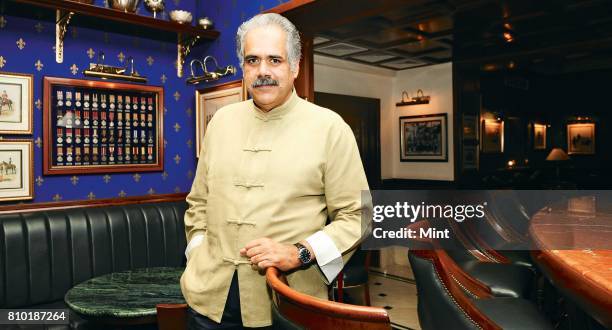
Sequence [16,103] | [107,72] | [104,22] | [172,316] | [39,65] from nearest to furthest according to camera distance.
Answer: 1. [172,316]
2. [16,103]
3. [39,65]
4. [104,22]
5. [107,72]

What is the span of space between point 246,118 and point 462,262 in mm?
1980

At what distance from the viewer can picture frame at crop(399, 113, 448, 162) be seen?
7543 mm

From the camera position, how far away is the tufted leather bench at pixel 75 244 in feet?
8.50

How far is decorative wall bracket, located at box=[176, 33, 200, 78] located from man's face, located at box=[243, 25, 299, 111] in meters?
2.45

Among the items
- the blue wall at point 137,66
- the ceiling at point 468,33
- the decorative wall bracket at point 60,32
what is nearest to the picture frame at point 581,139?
the ceiling at point 468,33

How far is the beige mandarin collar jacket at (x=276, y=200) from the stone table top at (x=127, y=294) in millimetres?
549

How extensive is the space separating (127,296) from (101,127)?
176 cm

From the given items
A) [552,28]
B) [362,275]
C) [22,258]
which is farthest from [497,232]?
[552,28]

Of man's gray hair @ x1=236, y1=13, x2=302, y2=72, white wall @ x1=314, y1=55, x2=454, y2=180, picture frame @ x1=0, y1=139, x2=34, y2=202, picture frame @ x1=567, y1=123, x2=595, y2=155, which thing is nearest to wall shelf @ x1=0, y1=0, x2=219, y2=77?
picture frame @ x1=0, y1=139, x2=34, y2=202

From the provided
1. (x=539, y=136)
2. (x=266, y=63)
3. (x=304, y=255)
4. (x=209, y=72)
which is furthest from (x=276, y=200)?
(x=539, y=136)

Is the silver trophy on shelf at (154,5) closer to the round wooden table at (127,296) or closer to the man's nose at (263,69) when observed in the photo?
the round wooden table at (127,296)

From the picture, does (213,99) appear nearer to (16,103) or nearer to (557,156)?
(16,103)

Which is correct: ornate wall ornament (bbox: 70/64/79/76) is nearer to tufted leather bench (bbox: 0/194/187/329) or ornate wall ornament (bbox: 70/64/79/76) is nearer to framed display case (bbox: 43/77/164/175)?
framed display case (bbox: 43/77/164/175)

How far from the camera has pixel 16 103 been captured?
2.90m
